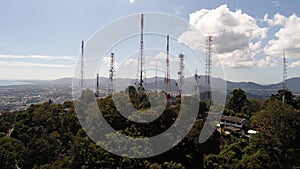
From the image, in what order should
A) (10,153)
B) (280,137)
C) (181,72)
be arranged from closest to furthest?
(280,137) → (10,153) → (181,72)

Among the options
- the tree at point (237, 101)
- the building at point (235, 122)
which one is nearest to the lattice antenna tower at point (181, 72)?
the building at point (235, 122)

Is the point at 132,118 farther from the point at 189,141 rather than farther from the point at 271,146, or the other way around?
the point at 271,146

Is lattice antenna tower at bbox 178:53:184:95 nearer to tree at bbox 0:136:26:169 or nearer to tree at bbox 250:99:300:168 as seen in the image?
tree at bbox 250:99:300:168

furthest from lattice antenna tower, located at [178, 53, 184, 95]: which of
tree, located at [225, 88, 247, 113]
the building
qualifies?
tree, located at [225, 88, 247, 113]

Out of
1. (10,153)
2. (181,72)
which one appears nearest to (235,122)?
(181,72)

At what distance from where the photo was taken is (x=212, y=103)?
1659 centimetres

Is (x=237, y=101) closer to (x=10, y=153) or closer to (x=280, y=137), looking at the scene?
(x=280, y=137)

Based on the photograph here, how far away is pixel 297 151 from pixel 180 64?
6479 millimetres

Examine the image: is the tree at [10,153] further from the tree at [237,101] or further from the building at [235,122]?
the tree at [237,101]

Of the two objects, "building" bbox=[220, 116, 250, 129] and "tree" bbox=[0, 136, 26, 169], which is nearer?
"tree" bbox=[0, 136, 26, 169]

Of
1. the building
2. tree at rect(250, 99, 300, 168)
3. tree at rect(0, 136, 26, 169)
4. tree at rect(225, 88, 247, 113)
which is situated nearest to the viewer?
tree at rect(250, 99, 300, 168)

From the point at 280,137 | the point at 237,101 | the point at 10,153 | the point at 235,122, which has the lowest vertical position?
the point at 10,153

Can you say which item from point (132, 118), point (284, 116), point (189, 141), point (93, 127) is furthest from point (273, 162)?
point (93, 127)

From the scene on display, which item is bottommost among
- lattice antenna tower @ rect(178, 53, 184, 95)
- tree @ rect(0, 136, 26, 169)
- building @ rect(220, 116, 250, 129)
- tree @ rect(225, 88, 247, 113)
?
tree @ rect(0, 136, 26, 169)
